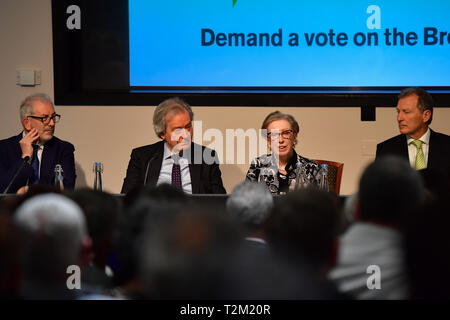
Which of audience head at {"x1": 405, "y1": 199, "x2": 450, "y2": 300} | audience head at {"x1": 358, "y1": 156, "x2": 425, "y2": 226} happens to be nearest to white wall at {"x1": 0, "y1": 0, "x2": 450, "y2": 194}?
audience head at {"x1": 358, "y1": 156, "x2": 425, "y2": 226}

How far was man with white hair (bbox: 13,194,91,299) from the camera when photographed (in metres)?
1.37

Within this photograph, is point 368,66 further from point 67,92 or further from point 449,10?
point 67,92

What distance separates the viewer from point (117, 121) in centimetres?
510

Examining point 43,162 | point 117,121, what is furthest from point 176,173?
point 117,121

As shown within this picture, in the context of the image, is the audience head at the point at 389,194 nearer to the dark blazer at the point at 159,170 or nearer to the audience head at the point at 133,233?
the audience head at the point at 133,233

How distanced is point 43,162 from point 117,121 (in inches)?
48.8

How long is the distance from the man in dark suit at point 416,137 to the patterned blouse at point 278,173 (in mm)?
545

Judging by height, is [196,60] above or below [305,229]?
above

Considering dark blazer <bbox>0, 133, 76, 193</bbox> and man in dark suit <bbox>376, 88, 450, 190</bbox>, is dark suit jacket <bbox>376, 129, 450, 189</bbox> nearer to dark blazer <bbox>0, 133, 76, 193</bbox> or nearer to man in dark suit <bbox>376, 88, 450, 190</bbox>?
man in dark suit <bbox>376, 88, 450, 190</bbox>

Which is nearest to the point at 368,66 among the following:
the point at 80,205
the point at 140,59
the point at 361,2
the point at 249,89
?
the point at 361,2

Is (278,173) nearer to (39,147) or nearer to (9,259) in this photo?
(39,147)

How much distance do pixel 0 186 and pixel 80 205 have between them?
2052 millimetres

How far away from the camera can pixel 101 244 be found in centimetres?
173

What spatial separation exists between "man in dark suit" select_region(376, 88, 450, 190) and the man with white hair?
287 cm
